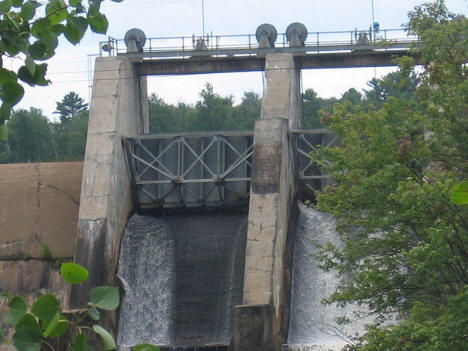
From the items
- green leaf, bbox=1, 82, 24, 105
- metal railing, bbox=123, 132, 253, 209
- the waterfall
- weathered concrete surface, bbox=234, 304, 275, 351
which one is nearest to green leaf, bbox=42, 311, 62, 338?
green leaf, bbox=1, 82, 24, 105

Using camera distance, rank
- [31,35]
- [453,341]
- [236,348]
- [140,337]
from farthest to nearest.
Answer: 1. [140,337]
2. [236,348]
3. [453,341]
4. [31,35]

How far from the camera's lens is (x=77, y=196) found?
82.6 feet

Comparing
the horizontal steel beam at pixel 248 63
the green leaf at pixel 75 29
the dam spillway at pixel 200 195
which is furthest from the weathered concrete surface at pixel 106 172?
the green leaf at pixel 75 29

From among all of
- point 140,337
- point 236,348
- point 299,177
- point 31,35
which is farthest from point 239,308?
point 31,35

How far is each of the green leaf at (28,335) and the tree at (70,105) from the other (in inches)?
2709

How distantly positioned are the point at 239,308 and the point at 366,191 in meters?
6.41

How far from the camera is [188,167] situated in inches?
1005

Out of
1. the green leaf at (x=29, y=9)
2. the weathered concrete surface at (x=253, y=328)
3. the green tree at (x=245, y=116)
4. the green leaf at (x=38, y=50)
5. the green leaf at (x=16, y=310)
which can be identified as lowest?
the weathered concrete surface at (x=253, y=328)

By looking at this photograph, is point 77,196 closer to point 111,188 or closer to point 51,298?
point 111,188

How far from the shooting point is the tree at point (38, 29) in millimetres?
4129

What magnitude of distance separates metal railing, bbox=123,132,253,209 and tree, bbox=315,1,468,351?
9540mm

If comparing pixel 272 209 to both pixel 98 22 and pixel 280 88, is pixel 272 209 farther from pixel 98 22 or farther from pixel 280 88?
pixel 98 22

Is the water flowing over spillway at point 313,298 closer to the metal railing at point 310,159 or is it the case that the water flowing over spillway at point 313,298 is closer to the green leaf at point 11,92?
the metal railing at point 310,159

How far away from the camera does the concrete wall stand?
24.0 meters
